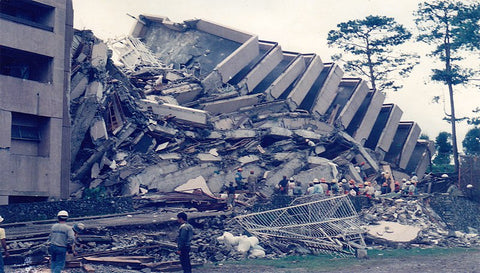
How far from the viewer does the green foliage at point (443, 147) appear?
146 feet

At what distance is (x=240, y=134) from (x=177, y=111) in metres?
3.56

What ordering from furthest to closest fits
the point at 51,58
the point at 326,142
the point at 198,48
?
the point at 198,48, the point at 326,142, the point at 51,58

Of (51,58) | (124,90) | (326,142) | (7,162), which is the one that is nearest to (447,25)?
(326,142)

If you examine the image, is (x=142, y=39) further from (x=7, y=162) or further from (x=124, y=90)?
(x=7, y=162)

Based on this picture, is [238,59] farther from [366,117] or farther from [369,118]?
[369,118]

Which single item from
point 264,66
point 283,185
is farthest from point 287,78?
point 283,185

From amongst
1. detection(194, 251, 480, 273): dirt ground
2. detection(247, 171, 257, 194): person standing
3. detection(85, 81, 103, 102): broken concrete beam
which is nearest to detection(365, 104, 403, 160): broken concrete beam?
detection(247, 171, 257, 194): person standing

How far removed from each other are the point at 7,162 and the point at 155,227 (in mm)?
5781

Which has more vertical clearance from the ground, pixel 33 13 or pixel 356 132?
pixel 33 13

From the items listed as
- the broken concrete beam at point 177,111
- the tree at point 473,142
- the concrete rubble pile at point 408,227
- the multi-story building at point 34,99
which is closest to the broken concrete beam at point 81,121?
the multi-story building at point 34,99

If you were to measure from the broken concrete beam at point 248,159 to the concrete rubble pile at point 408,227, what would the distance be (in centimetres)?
610

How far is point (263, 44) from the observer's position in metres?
36.4

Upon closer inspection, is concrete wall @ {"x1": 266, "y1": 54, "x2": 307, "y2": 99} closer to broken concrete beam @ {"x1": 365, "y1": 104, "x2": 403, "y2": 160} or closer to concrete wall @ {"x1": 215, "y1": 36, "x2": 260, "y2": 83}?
concrete wall @ {"x1": 215, "y1": 36, "x2": 260, "y2": 83}

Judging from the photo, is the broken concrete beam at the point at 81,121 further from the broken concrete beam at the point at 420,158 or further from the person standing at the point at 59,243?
the broken concrete beam at the point at 420,158
